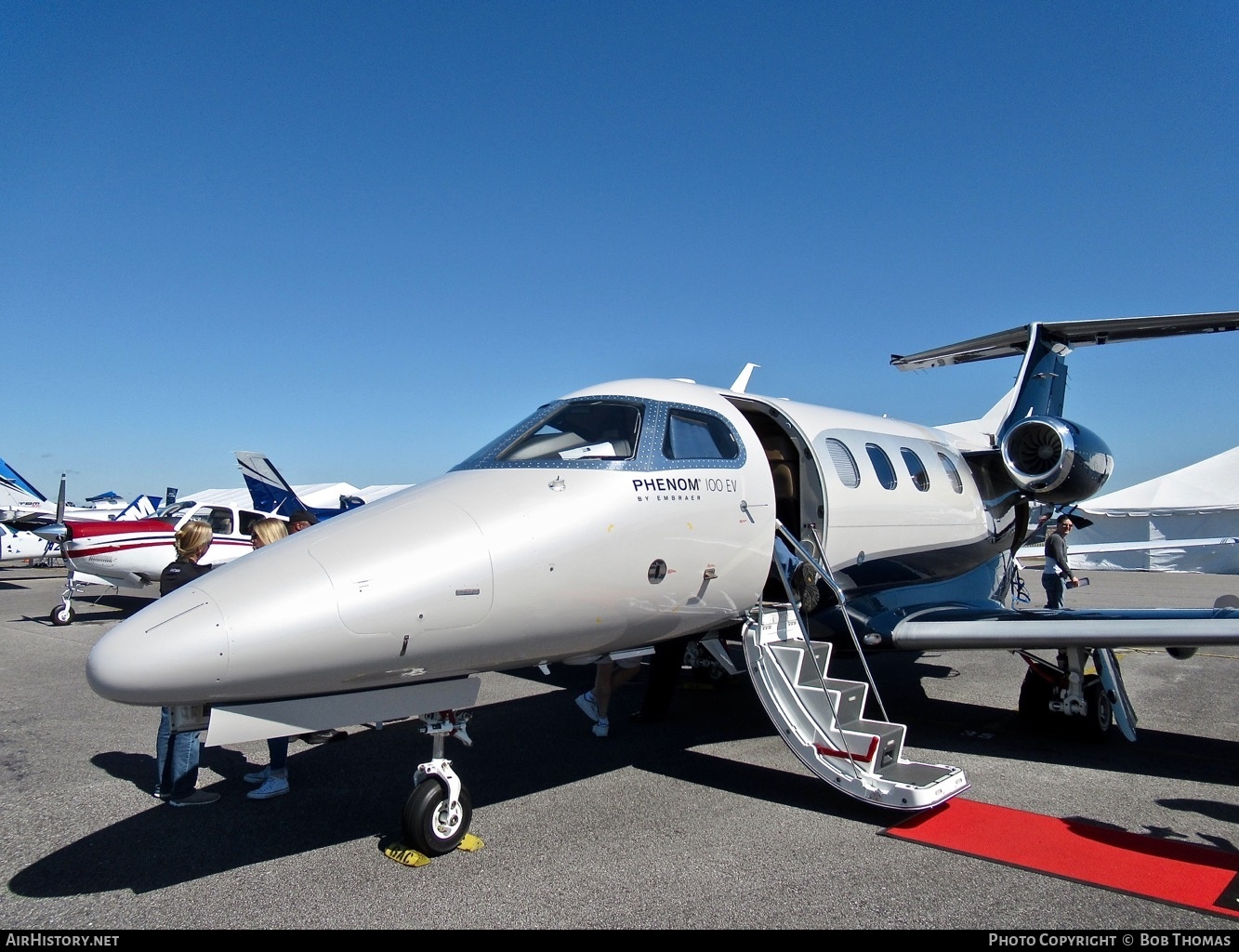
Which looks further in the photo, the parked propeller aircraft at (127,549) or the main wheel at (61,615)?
the parked propeller aircraft at (127,549)

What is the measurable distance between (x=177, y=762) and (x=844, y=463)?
5795 millimetres

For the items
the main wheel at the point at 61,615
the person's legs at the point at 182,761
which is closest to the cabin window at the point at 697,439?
the person's legs at the point at 182,761

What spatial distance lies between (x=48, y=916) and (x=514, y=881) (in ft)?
7.32

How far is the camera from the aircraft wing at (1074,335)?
34.1 feet

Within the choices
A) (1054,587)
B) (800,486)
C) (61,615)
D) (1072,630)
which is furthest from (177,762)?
(1054,587)

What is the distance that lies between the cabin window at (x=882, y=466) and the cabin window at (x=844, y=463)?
42cm

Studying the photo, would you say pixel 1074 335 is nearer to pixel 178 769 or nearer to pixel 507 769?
pixel 507 769

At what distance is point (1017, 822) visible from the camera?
5602 mm

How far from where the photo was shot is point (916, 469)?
9008 millimetres

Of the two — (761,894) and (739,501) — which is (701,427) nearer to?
(739,501)

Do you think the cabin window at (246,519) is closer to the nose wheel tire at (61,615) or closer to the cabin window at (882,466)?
the nose wheel tire at (61,615)

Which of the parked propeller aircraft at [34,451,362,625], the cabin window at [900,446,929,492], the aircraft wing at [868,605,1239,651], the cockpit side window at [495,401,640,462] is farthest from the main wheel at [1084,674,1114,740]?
the parked propeller aircraft at [34,451,362,625]
